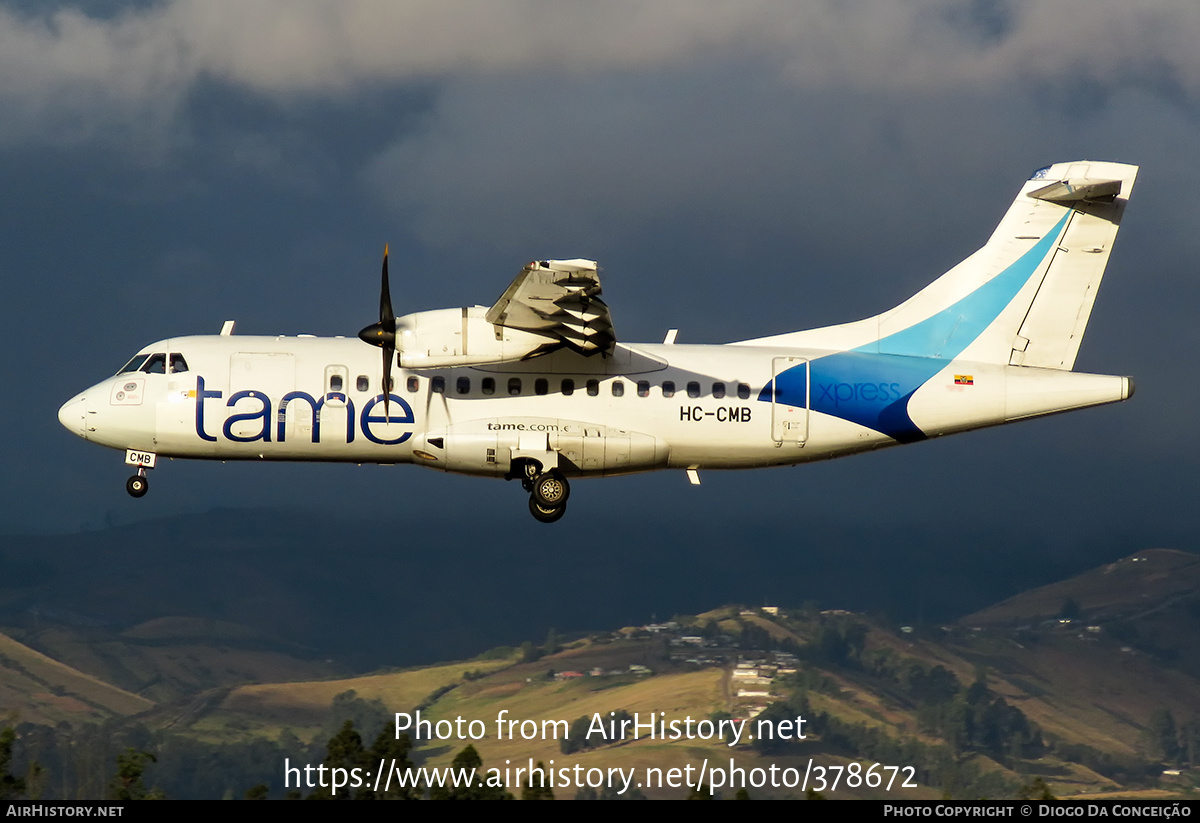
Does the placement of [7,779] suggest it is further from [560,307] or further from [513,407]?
[560,307]

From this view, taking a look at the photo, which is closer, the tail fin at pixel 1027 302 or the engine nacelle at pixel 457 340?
the engine nacelle at pixel 457 340

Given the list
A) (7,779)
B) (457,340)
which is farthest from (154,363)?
(7,779)

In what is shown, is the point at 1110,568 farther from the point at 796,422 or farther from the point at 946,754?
the point at 796,422

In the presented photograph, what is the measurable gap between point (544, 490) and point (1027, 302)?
9.62m

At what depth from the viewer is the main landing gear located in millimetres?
25234

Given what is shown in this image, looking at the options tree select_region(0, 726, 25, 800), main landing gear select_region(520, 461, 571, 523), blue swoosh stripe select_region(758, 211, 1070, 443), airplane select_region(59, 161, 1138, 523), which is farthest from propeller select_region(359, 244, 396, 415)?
tree select_region(0, 726, 25, 800)

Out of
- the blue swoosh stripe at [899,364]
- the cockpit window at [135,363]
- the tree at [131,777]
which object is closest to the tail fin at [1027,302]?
the blue swoosh stripe at [899,364]

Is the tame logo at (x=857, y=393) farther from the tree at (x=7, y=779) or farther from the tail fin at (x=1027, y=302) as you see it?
the tree at (x=7, y=779)

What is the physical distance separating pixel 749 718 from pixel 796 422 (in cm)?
4028

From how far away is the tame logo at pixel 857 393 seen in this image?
25.8 meters

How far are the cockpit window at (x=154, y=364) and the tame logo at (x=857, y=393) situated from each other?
1139cm

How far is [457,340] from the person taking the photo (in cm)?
2400

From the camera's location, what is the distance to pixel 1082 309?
27.1 metres
